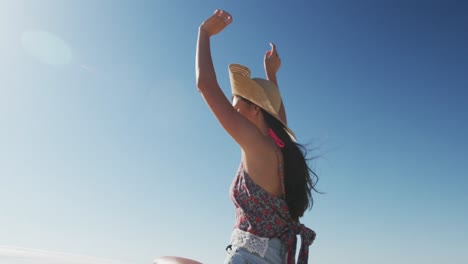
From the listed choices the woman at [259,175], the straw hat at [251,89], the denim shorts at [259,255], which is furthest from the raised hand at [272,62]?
the denim shorts at [259,255]

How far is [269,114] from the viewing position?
9.87ft

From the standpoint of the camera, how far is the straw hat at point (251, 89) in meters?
2.92

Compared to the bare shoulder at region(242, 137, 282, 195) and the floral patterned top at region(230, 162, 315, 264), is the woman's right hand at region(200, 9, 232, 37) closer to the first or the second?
the bare shoulder at region(242, 137, 282, 195)

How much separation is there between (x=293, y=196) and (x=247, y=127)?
25.2 inches

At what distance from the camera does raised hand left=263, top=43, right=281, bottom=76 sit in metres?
4.46

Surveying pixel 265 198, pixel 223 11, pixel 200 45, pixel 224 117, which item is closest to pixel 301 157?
pixel 265 198

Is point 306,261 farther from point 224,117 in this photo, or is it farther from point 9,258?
point 9,258

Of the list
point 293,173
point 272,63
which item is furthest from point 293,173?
point 272,63

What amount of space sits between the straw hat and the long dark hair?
8cm

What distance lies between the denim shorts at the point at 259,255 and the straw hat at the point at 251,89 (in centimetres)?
96

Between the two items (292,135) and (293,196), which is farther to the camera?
(292,135)

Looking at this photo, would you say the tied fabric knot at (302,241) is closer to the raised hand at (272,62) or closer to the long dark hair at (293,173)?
the long dark hair at (293,173)

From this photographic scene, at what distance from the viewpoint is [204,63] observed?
279cm

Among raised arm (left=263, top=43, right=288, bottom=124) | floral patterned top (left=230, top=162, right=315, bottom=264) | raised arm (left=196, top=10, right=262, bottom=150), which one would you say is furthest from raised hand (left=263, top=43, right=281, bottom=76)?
floral patterned top (left=230, top=162, right=315, bottom=264)
